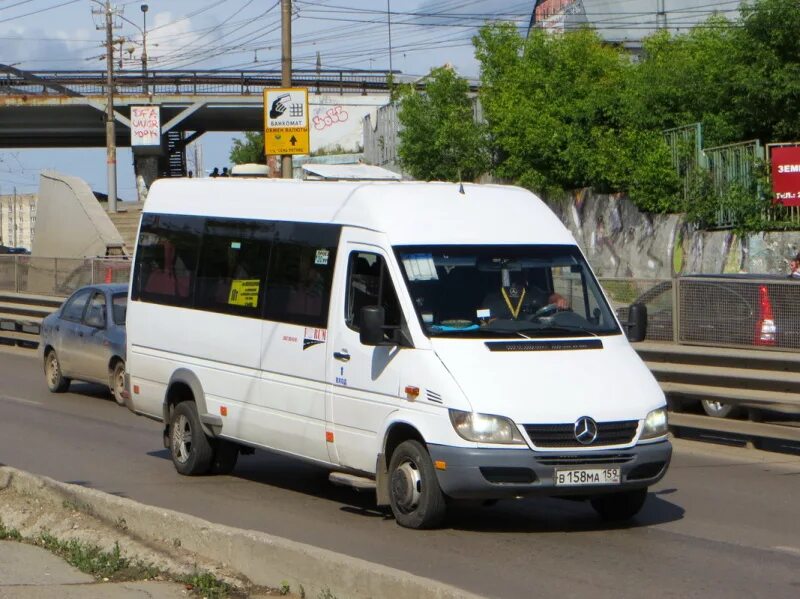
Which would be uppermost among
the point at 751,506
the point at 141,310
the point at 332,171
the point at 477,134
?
the point at 477,134

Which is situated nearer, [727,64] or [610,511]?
[610,511]

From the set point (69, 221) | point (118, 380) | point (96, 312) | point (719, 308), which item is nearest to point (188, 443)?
point (118, 380)

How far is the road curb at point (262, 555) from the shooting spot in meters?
6.00

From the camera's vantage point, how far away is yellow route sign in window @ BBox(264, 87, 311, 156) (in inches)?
799

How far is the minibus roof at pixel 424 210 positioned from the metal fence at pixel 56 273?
1453 centimetres

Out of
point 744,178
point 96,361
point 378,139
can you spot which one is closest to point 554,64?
point 744,178

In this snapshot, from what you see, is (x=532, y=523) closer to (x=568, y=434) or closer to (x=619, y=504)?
(x=619, y=504)

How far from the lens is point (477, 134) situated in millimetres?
39031

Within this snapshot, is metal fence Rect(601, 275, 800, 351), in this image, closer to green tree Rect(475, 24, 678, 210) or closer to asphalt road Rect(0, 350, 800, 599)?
asphalt road Rect(0, 350, 800, 599)

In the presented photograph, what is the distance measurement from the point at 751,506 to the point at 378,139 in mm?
45495

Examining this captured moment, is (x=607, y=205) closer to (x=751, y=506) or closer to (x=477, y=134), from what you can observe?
(x=477, y=134)

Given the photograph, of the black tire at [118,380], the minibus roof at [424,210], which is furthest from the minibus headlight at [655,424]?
the black tire at [118,380]

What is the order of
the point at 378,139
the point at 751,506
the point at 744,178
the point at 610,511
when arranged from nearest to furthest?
the point at 610,511 → the point at 751,506 → the point at 744,178 → the point at 378,139

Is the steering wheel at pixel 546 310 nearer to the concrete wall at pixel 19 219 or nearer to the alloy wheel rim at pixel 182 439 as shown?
the alloy wheel rim at pixel 182 439
